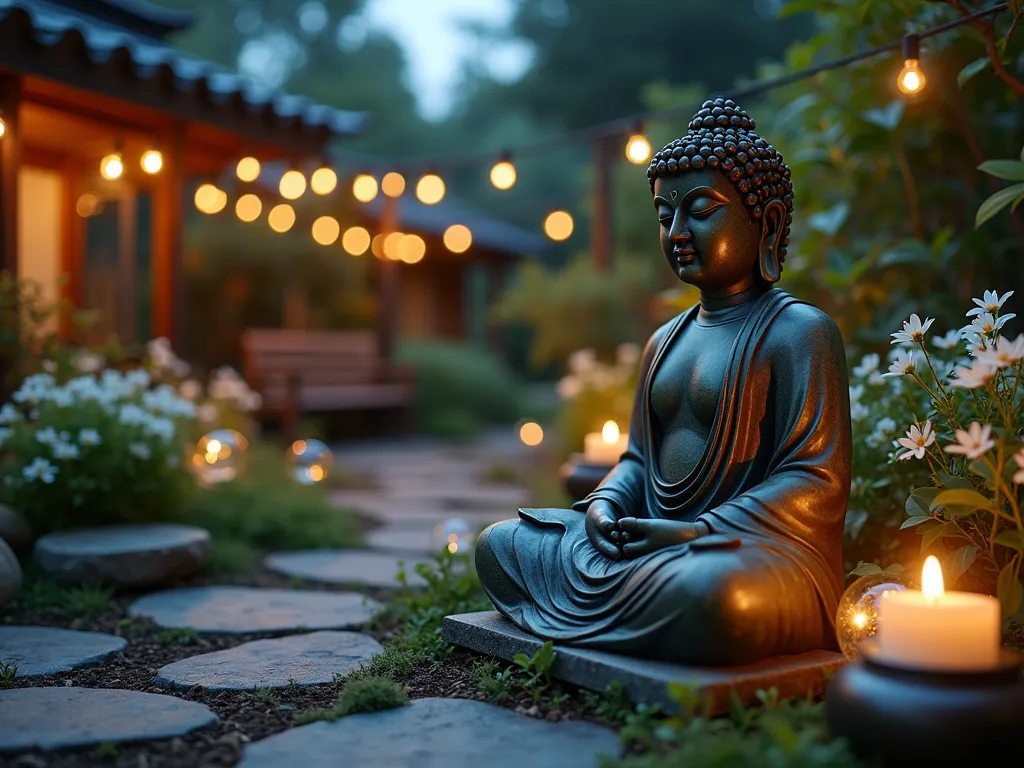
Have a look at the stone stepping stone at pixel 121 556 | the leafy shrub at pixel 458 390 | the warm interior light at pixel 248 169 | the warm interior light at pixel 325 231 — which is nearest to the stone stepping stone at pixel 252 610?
the stone stepping stone at pixel 121 556

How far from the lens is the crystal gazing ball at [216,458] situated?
600cm

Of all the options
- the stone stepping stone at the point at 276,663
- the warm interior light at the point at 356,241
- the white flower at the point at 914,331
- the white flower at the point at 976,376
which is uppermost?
the warm interior light at the point at 356,241

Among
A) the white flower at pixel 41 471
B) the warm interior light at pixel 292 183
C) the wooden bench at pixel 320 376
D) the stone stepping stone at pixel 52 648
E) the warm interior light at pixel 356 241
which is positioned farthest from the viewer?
the warm interior light at pixel 356 241

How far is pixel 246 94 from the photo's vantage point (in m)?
7.46

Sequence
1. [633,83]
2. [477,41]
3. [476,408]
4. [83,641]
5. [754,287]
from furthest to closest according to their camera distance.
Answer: [477,41], [633,83], [476,408], [83,641], [754,287]

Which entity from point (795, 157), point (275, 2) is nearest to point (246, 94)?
point (795, 157)

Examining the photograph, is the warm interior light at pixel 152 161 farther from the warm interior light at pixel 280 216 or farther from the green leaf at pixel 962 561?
the green leaf at pixel 962 561

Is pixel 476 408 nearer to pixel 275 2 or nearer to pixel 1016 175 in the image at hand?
pixel 1016 175

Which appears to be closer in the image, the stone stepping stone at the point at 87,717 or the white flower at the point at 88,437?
the stone stepping stone at the point at 87,717

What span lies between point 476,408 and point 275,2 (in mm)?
16041

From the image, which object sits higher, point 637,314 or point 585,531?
point 637,314

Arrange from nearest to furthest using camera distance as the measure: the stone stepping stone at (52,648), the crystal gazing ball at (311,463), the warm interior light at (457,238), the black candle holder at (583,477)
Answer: the stone stepping stone at (52,648)
the black candle holder at (583,477)
the crystal gazing ball at (311,463)
the warm interior light at (457,238)

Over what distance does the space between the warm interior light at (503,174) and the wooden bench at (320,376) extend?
5.02 metres

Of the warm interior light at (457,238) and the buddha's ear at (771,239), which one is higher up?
the warm interior light at (457,238)
